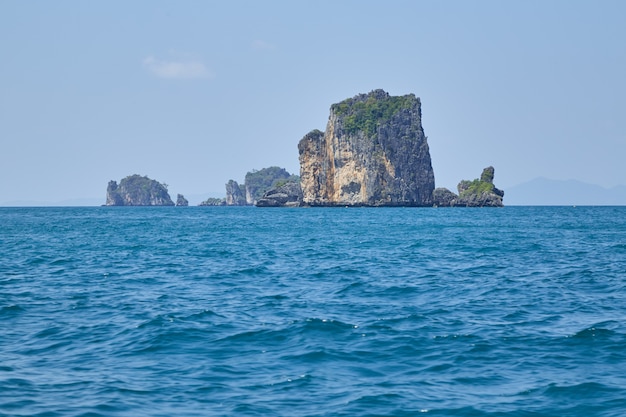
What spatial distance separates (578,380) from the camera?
14641 millimetres

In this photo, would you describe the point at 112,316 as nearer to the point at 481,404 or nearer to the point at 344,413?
the point at 344,413

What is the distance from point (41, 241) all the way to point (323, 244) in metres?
25.4

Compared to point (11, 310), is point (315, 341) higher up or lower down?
lower down

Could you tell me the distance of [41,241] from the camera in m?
60.9

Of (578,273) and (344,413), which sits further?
(578,273)

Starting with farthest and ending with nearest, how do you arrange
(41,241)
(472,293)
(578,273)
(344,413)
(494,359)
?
1. (41,241)
2. (578,273)
3. (472,293)
4. (494,359)
5. (344,413)

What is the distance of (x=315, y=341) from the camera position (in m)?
18.2

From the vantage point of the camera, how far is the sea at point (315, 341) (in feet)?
43.4

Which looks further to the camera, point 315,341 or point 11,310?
point 11,310

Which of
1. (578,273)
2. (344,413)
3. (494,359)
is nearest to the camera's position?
(344,413)

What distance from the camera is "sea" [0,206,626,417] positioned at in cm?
1324

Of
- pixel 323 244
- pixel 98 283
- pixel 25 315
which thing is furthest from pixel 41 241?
pixel 25 315

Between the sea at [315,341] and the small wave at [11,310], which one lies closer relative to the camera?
the sea at [315,341]

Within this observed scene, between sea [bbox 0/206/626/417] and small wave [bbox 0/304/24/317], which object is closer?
sea [bbox 0/206/626/417]
